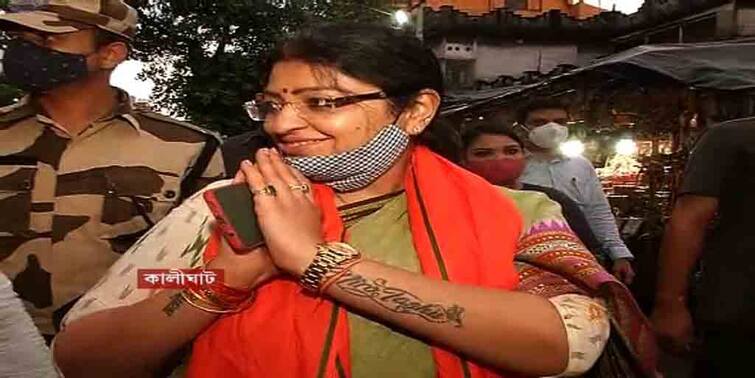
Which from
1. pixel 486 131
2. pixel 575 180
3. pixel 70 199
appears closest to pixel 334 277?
pixel 70 199

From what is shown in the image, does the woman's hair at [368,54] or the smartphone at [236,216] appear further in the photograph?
the woman's hair at [368,54]

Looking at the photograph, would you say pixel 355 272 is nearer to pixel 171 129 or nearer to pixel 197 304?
pixel 197 304

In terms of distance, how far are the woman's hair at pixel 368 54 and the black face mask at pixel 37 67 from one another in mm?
984

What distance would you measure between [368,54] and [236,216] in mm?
451

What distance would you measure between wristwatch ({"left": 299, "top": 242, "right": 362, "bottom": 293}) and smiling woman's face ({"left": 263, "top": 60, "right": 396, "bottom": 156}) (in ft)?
0.85

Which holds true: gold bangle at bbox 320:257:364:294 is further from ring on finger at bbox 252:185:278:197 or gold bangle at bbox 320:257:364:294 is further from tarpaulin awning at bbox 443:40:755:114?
tarpaulin awning at bbox 443:40:755:114

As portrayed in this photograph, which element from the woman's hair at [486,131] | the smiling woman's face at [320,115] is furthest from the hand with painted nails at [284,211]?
the woman's hair at [486,131]

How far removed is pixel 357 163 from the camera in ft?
6.61

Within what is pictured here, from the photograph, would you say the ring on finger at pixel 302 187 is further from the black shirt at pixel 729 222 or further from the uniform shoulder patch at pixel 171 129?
the black shirt at pixel 729 222

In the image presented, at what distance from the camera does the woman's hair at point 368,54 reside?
2021 mm

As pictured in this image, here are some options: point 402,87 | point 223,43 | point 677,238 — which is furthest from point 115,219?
point 223,43

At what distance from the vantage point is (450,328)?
1.79m

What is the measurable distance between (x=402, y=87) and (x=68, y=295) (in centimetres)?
128

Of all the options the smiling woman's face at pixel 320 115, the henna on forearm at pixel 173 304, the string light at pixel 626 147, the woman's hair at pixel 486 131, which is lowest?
the string light at pixel 626 147
